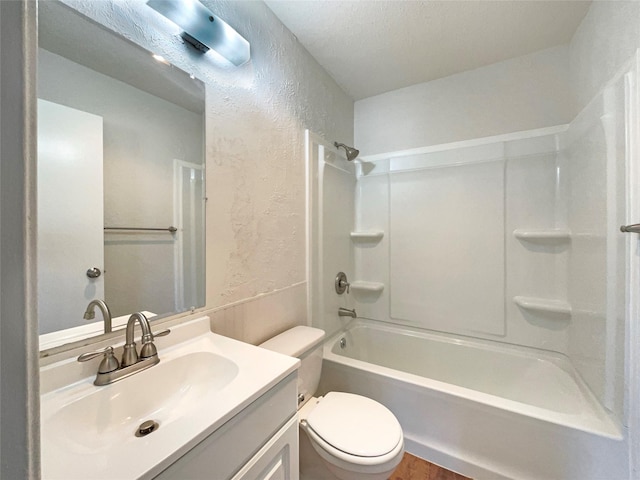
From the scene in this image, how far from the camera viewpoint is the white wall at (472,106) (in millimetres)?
1609

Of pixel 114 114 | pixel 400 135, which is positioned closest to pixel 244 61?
pixel 114 114

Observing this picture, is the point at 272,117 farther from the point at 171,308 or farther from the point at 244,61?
the point at 171,308

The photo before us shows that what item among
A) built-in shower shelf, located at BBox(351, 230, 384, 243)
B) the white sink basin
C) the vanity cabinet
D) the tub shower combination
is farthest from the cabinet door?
built-in shower shelf, located at BBox(351, 230, 384, 243)

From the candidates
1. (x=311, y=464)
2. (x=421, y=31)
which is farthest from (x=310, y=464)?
(x=421, y=31)

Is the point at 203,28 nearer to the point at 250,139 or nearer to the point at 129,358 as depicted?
the point at 250,139

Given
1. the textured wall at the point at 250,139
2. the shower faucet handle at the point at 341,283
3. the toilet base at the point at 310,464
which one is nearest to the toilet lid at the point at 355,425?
the toilet base at the point at 310,464

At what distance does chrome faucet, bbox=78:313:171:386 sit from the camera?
2.23ft

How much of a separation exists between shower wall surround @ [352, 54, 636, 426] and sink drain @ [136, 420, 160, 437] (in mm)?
1660

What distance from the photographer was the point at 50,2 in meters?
0.68

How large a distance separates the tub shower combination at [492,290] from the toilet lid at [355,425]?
0.98ft

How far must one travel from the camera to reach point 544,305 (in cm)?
161

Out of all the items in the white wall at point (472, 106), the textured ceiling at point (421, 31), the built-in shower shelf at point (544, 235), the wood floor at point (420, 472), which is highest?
the textured ceiling at point (421, 31)

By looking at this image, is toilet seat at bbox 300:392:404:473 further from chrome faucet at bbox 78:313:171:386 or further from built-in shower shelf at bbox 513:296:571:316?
built-in shower shelf at bbox 513:296:571:316

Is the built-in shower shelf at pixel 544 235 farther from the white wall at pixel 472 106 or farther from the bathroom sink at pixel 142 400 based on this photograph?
the bathroom sink at pixel 142 400
